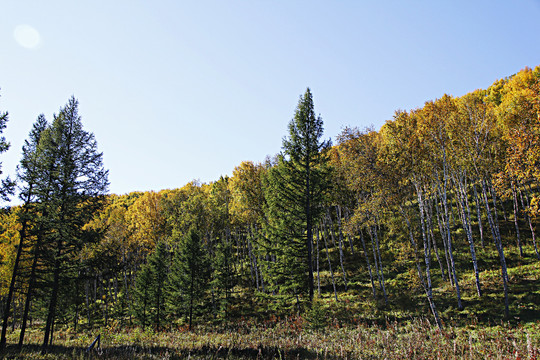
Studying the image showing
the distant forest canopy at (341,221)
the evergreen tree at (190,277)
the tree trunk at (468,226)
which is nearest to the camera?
the distant forest canopy at (341,221)

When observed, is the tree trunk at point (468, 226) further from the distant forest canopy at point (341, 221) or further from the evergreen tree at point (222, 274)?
the evergreen tree at point (222, 274)

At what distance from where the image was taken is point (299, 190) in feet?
70.3

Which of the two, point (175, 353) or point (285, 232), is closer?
point (175, 353)

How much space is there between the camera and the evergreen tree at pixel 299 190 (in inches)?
818

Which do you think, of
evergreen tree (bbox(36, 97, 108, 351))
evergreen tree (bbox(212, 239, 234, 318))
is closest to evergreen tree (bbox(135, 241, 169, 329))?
evergreen tree (bbox(212, 239, 234, 318))

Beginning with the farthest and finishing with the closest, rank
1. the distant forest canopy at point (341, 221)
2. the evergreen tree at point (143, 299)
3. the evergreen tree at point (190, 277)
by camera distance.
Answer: the evergreen tree at point (143, 299) → the evergreen tree at point (190, 277) → the distant forest canopy at point (341, 221)

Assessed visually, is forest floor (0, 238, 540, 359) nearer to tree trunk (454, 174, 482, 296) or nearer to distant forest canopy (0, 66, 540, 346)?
distant forest canopy (0, 66, 540, 346)

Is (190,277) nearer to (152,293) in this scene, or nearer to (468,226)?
(152,293)

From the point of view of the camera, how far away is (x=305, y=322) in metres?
18.3

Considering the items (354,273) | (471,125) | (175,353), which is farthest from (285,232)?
(471,125)

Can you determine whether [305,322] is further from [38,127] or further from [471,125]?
[38,127]

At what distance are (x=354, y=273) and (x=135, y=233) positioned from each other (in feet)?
108

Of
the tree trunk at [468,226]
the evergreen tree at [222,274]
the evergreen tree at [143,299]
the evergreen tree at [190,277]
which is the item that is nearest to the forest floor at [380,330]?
the tree trunk at [468,226]

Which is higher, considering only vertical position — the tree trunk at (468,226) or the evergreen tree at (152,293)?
the tree trunk at (468,226)
